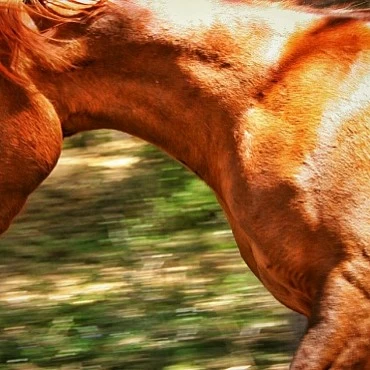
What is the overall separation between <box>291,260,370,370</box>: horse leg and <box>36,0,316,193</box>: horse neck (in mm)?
484

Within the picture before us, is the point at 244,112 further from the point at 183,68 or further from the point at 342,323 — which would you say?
the point at 342,323

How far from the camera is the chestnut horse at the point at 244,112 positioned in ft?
10.5

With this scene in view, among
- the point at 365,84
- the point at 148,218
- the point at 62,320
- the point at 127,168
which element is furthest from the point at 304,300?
the point at 127,168

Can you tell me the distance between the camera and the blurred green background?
16.1 feet

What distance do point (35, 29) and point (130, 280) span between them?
7.52 feet

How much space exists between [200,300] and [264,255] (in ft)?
6.45

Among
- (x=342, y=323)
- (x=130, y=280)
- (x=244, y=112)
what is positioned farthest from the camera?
(x=130, y=280)

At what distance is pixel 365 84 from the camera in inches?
130

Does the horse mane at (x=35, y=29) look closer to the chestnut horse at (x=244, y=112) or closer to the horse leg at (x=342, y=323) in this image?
the chestnut horse at (x=244, y=112)

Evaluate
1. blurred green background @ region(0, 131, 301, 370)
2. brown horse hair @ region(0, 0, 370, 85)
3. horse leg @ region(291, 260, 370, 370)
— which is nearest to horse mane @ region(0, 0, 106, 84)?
brown horse hair @ region(0, 0, 370, 85)

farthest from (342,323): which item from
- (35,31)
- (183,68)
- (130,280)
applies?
(130,280)

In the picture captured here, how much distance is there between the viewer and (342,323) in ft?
10.4

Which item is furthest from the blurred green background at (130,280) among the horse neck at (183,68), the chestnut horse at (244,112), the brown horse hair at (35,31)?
the brown horse hair at (35,31)

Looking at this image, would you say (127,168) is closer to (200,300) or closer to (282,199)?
(200,300)
